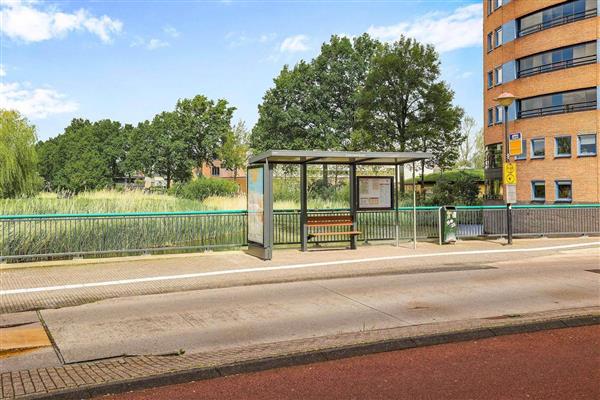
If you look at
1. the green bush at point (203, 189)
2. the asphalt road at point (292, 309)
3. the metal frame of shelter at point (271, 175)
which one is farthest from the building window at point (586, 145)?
the green bush at point (203, 189)

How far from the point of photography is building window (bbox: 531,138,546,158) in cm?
3136

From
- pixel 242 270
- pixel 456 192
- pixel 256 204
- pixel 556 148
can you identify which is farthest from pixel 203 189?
pixel 242 270

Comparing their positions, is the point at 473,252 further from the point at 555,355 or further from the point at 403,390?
the point at 403,390

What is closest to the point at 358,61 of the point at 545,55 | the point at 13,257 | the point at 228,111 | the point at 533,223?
the point at 228,111

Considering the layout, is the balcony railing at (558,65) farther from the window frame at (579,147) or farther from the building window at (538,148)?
the building window at (538,148)

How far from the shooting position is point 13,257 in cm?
1220

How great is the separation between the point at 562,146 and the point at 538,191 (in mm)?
3031

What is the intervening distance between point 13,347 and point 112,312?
1853 millimetres

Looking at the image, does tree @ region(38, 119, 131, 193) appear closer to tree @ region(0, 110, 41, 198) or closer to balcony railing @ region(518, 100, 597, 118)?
tree @ region(0, 110, 41, 198)

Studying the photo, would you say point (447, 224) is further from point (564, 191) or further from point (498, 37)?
point (498, 37)

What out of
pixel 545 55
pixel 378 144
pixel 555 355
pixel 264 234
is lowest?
pixel 555 355

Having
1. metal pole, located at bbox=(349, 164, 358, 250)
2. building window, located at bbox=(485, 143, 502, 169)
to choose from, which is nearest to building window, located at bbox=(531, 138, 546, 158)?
building window, located at bbox=(485, 143, 502, 169)

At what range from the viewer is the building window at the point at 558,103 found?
2942 cm

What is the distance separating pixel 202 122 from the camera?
5869cm
